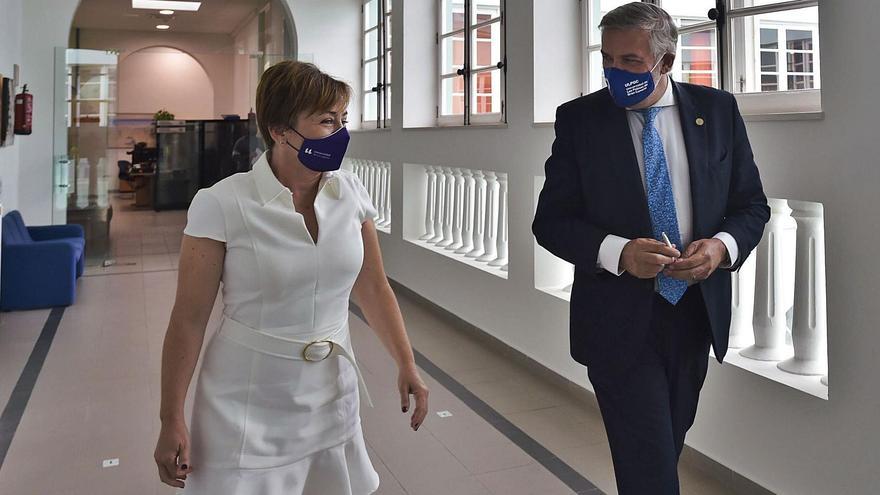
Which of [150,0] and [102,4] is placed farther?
[102,4]

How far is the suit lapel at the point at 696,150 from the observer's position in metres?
1.84

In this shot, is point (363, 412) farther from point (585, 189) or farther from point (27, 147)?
point (27, 147)

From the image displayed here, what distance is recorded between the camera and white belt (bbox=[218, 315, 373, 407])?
4.72ft

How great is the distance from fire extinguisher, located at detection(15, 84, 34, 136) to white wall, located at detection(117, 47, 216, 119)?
10811 millimetres

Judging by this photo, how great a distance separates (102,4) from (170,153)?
298 cm

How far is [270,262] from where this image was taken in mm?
1420

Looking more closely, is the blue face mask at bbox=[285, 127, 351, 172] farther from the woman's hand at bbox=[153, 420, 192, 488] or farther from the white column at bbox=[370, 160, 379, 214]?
the white column at bbox=[370, 160, 379, 214]

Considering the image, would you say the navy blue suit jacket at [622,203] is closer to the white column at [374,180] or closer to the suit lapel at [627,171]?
the suit lapel at [627,171]

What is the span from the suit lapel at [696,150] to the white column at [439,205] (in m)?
4.67

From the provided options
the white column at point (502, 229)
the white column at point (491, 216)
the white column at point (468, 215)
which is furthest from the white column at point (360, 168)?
the white column at point (502, 229)

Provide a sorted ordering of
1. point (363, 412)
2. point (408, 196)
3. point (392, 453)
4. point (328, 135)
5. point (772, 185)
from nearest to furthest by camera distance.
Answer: point (328, 135), point (772, 185), point (392, 453), point (363, 412), point (408, 196)

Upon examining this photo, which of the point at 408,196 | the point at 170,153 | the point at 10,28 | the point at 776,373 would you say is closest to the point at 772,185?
the point at 776,373

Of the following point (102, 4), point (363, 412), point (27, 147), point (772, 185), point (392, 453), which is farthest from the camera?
point (102, 4)

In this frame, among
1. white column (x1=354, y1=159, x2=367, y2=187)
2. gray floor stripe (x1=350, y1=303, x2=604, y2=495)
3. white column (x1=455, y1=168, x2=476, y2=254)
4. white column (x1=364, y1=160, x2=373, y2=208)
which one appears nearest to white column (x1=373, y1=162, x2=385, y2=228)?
white column (x1=364, y1=160, x2=373, y2=208)
